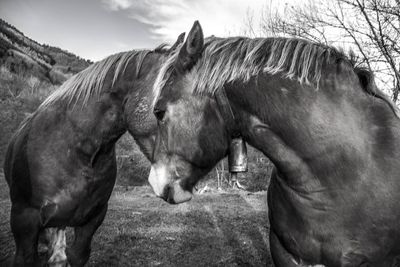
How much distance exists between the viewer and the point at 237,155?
2.54 metres

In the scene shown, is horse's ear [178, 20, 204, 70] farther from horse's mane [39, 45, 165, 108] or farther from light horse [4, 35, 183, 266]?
horse's mane [39, 45, 165, 108]

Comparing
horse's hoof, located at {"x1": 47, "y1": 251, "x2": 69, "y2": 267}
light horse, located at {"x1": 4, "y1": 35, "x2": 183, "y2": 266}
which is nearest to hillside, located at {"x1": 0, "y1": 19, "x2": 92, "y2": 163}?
horse's hoof, located at {"x1": 47, "y1": 251, "x2": 69, "y2": 267}

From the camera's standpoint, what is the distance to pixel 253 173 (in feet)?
55.3

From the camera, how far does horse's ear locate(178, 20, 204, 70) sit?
7.64 feet

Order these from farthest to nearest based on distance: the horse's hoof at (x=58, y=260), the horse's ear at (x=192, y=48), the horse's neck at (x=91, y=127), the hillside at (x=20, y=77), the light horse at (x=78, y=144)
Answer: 1. the hillside at (x=20, y=77)
2. the horse's hoof at (x=58, y=260)
3. the horse's neck at (x=91, y=127)
4. the light horse at (x=78, y=144)
5. the horse's ear at (x=192, y=48)

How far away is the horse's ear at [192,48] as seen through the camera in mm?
2330

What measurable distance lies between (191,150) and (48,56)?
2042 centimetres

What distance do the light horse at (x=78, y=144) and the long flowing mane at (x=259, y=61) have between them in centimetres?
96

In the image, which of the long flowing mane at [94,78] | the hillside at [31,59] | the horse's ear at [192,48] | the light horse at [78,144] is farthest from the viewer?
the hillside at [31,59]

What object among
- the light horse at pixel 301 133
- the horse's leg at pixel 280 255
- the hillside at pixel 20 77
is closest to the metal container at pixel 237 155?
the light horse at pixel 301 133

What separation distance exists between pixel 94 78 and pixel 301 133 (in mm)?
2321

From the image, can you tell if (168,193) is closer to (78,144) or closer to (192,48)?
(192,48)

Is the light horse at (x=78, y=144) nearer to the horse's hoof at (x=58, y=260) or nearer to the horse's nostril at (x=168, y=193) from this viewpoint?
the horse's hoof at (x=58, y=260)

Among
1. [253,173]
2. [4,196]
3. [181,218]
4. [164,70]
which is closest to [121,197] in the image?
[4,196]
